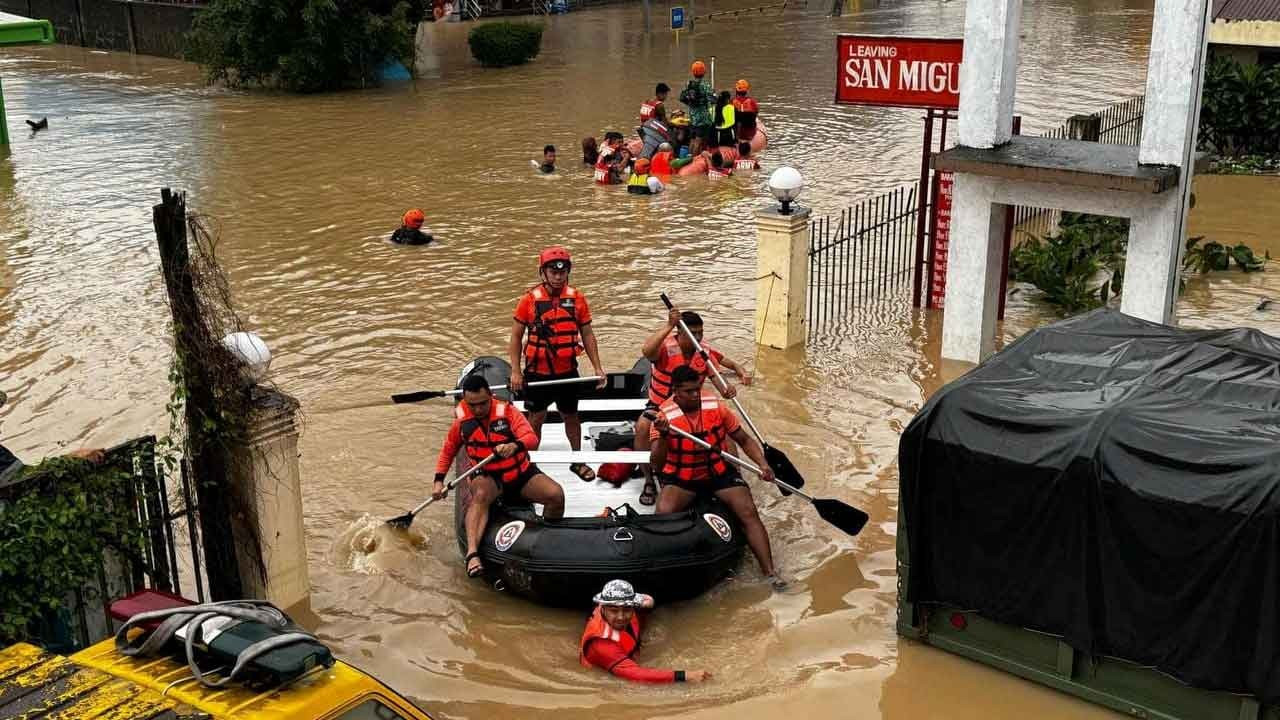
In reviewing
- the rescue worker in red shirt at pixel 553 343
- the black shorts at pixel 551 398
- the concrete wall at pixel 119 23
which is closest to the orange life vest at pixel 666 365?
the rescue worker in red shirt at pixel 553 343

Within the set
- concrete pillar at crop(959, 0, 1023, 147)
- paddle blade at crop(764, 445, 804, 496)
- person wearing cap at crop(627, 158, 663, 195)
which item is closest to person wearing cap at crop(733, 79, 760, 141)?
person wearing cap at crop(627, 158, 663, 195)

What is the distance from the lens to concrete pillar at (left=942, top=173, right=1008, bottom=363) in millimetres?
13336

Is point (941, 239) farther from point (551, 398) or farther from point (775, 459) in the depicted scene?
point (551, 398)

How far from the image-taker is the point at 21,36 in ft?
31.7

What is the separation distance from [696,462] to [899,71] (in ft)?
22.2

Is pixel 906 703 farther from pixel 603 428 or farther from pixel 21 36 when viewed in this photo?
pixel 21 36

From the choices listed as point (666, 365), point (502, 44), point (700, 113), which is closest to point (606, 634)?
point (666, 365)

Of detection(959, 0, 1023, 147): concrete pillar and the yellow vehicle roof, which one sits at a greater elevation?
detection(959, 0, 1023, 147): concrete pillar

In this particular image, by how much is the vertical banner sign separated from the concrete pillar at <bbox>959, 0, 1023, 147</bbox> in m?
1.09

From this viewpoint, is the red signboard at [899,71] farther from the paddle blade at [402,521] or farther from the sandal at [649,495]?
the paddle blade at [402,521]

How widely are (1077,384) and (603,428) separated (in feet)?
13.9

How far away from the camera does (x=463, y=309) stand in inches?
642

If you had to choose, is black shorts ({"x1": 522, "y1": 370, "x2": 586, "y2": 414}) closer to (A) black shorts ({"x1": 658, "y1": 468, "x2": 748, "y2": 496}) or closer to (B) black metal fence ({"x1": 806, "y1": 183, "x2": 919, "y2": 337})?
(A) black shorts ({"x1": 658, "y1": 468, "x2": 748, "y2": 496})

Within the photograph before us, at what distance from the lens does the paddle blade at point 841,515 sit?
972 cm
